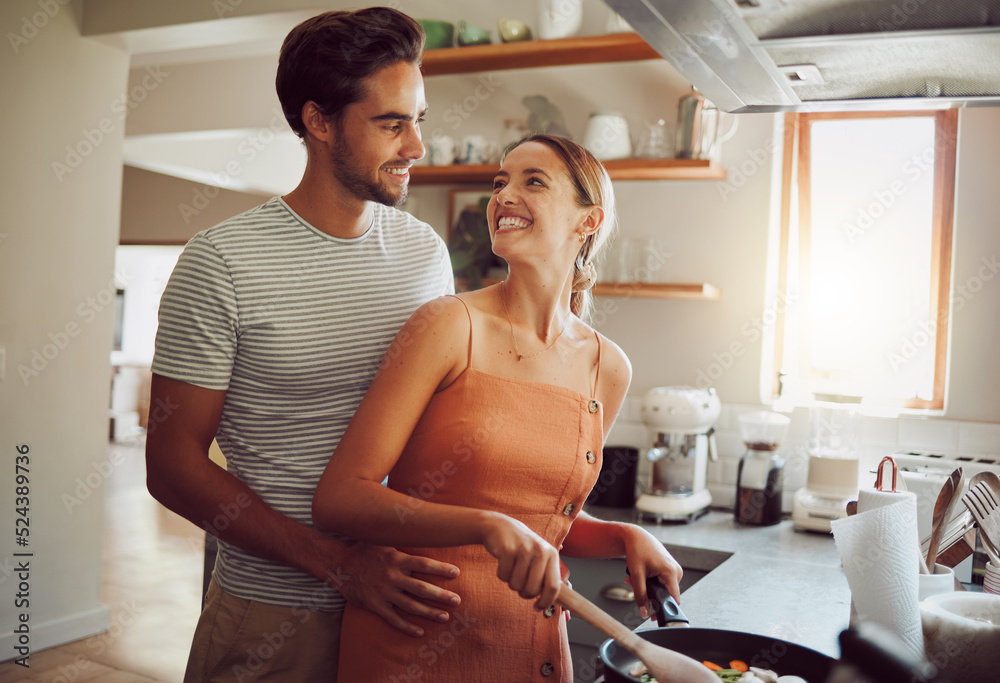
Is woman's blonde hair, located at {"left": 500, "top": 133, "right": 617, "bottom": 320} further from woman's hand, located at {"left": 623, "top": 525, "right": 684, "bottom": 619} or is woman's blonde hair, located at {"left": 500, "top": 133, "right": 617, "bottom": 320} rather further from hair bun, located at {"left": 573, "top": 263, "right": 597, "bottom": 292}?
woman's hand, located at {"left": 623, "top": 525, "right": 684, "bottom": 619}

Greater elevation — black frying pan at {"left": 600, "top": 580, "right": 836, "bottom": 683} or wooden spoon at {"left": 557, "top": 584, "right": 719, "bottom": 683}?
wooden spoon at {"left": 557, "top": 584, "right": 719, "bottom": 683}

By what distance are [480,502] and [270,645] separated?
1.35ft

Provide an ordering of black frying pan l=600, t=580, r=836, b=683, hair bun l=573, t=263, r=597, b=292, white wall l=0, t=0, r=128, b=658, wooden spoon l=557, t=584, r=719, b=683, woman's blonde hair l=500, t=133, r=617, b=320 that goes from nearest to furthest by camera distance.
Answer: wooden spoon l=557, t=584, r=719, b=683 → black frying pan l=600, t=580, r=836, b=683 → woman's blonde hair l=500, t=133, r=617, b=320 → hair bun l=573, t=263, r=597, b=292 → white wall l=0, t=0, r=128, b=658

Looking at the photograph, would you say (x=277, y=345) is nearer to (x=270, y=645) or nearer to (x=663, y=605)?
(x=270, y=645)

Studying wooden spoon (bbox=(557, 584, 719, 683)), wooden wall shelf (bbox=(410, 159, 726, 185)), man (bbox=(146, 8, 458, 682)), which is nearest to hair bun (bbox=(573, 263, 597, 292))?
man (bbox=(146, 8, 458, 682))

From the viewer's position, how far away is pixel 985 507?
1361 mm

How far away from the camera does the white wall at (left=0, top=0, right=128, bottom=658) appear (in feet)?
10.3

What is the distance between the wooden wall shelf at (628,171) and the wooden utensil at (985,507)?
4.97 feet

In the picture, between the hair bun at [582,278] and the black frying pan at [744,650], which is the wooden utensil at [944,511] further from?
the hair bun at [582,278]

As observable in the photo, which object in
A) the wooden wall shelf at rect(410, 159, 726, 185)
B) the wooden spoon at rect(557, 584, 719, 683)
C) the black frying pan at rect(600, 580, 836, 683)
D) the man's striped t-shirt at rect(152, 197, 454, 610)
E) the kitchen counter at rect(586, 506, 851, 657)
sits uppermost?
the wooden wall shelf at rect(410, 159, 726, 185)

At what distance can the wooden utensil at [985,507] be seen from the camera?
1.35m

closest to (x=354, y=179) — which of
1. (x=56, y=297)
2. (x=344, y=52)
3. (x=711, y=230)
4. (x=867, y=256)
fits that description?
(x=344, y=52)

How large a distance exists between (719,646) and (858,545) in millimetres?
229

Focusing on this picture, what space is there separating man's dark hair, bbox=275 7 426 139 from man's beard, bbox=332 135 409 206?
6 cm
